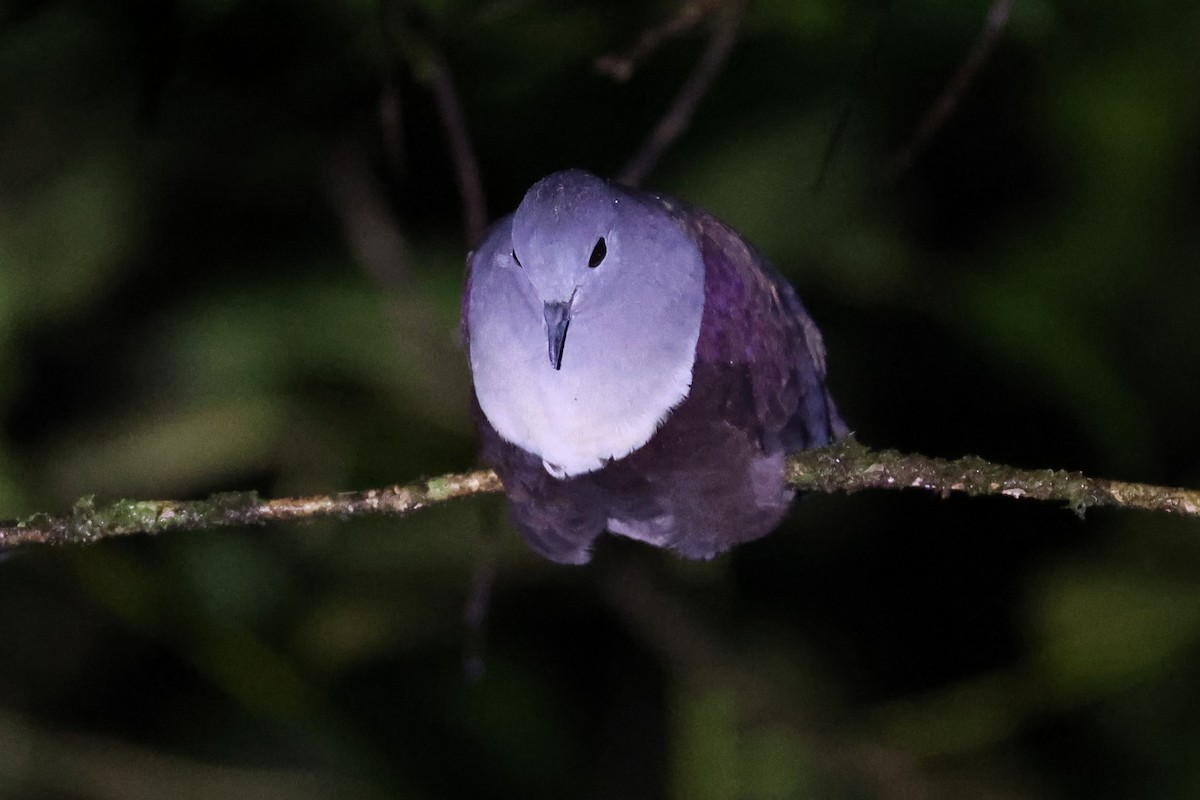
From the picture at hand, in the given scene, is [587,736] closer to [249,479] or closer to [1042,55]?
[249,479]

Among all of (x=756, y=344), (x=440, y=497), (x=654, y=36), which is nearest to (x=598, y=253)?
(x=756, y=344)

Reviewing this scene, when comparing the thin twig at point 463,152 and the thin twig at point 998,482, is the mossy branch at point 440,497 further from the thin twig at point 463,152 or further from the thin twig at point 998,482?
the thin twig at point 463,152

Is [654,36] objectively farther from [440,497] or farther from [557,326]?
[440,497]

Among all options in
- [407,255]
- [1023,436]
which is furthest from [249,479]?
[1023,436]

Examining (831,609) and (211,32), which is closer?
(211,32)

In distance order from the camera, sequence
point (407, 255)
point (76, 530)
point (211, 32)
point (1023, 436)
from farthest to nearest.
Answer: point (1023, 436) → point (407, 255) → point (211, 32) → point (76, 530)

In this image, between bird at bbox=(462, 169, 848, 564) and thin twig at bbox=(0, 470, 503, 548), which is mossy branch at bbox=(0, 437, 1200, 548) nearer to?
thin twig at bbox=(0, 470, 503, 548)
